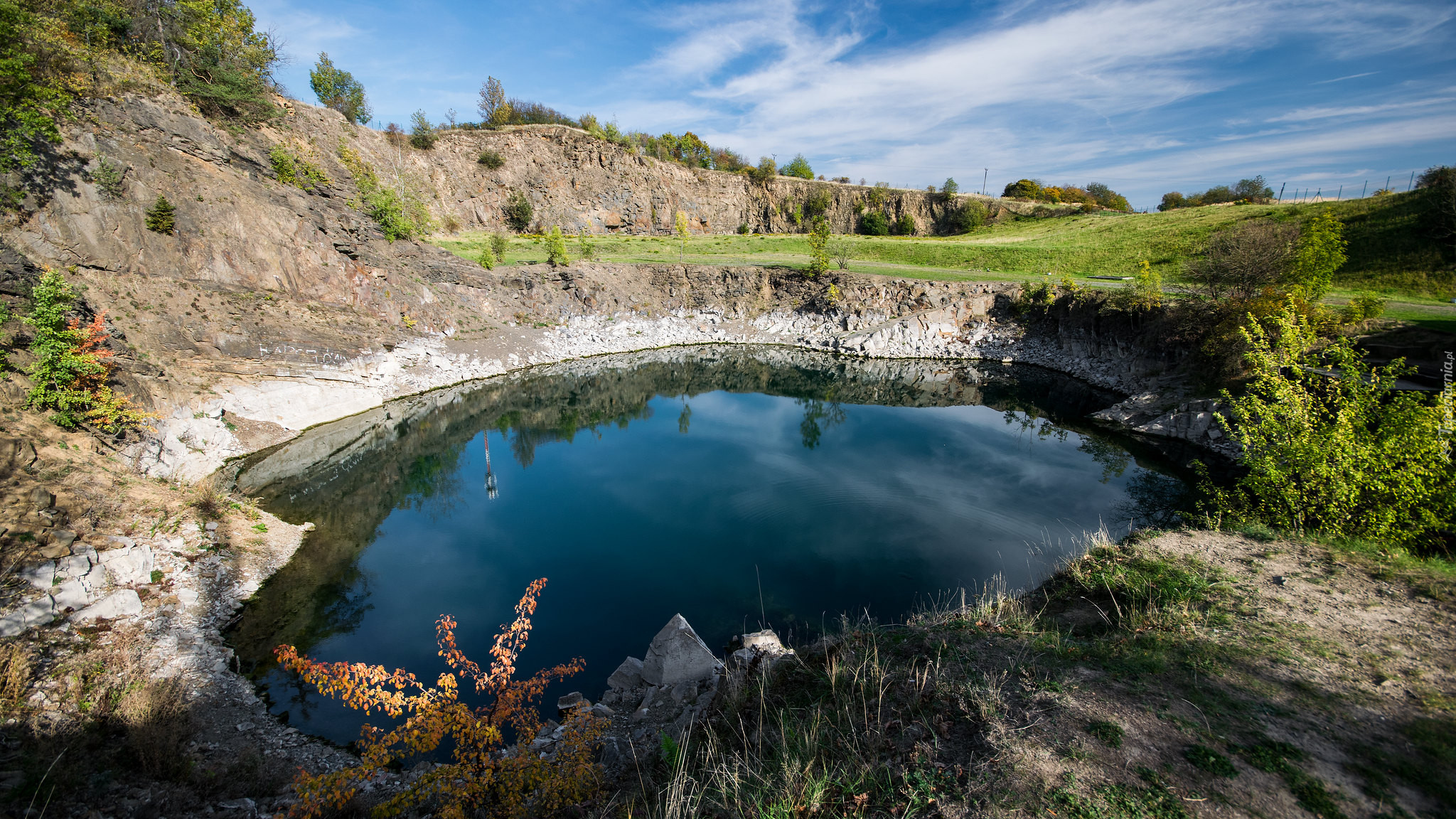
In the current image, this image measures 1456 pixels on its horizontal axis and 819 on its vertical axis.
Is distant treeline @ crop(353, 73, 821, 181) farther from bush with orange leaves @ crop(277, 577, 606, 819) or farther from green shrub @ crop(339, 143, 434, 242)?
bush with orange leaves @ crop(277, 577, 606, 819)

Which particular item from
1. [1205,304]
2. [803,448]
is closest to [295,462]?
[803,448]

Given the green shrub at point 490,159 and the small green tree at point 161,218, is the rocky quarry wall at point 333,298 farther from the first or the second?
the green shrub at point 490,159

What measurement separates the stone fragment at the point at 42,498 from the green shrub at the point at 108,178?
53.0ft

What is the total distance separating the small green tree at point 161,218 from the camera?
2052 cm

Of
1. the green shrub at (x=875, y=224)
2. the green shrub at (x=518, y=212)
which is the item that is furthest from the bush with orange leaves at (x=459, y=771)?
the green shrub at (x=875, y=224)

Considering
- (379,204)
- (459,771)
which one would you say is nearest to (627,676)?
(459,771)

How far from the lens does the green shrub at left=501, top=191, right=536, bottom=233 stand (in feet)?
185

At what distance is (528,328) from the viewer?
118 ft

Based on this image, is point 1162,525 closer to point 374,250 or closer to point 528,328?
point 528,328

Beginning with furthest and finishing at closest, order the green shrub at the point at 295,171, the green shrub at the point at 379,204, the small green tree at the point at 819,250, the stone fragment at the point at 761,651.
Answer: the small green tree at the point at 819,250 → the green shrub at the point at 379,204 → the green shrub at the point at 295,171 → the stone fragment at the point at 761,651

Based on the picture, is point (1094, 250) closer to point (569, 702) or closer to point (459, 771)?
point (569, 702)

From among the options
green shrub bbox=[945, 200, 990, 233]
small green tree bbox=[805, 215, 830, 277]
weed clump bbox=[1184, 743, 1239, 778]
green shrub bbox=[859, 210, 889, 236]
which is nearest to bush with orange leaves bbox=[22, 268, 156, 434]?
weed clump bbox=[1184, 743, 1239, 778]

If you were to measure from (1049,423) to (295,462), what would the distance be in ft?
103

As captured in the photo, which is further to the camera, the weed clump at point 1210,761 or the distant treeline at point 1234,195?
the distant treeline at point 1234,195
